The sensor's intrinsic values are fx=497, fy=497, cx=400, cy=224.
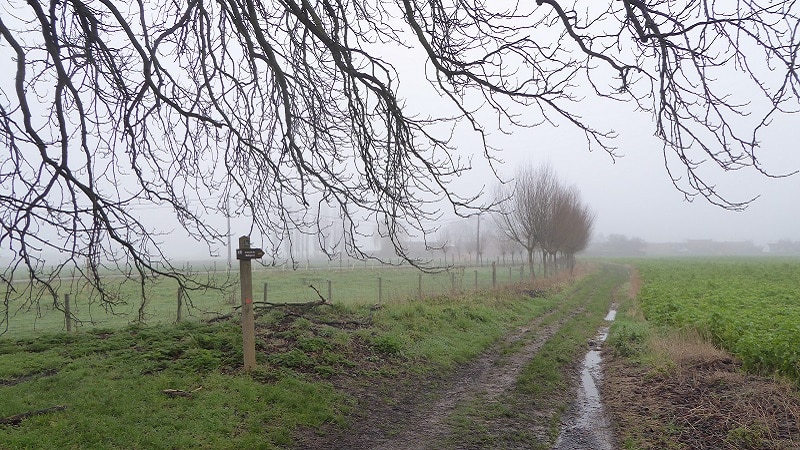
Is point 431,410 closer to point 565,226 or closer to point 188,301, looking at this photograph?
point 188,301

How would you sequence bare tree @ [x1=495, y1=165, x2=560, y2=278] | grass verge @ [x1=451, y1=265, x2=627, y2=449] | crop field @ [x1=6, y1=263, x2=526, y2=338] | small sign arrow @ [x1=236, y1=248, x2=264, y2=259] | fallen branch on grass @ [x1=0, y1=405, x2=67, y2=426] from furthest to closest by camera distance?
bare tree @ [x1=495, y1=165, x2=560, y2=278], crop field @ [x1=6, y1=263, x2=526, y2=338], small sign arrow @ [x1=236, y1=248, x2=264, y2=259], grass verge @ [x1=451, y1=265, x2=627, y2=449], fallen branch on grass @ [x1=0, y1=405, x2=67, y2=426]

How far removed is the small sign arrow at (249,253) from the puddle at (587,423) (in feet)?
14.4

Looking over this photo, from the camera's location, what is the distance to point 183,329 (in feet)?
29.2

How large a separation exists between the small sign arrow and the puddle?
14.4 ft

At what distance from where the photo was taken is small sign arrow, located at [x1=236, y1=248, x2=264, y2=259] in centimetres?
679

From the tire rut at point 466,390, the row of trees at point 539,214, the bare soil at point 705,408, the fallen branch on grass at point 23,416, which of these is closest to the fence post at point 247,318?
the fallen branch on grass at point 23,416

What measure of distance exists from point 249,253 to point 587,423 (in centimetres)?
498

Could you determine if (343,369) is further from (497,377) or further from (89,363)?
(89,363)

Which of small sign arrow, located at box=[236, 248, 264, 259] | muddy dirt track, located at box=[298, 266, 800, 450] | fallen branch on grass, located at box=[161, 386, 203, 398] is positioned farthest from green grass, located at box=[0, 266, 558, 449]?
small sign arrow, located at box=[236, 248, 264, 259]


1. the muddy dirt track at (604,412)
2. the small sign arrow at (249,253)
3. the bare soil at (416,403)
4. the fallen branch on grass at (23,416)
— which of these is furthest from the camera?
the small sign arrow at (249,253)

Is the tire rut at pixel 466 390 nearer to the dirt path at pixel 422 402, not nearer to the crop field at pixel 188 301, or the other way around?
the dirt path at pixel 422 402

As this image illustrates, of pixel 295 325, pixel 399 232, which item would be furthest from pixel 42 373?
pixel 399 232

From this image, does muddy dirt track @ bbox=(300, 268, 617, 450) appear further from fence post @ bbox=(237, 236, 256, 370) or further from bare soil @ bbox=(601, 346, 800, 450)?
Result: fence post @ bbox=(237, 236, 256, 370)

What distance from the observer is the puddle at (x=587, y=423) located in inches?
219
